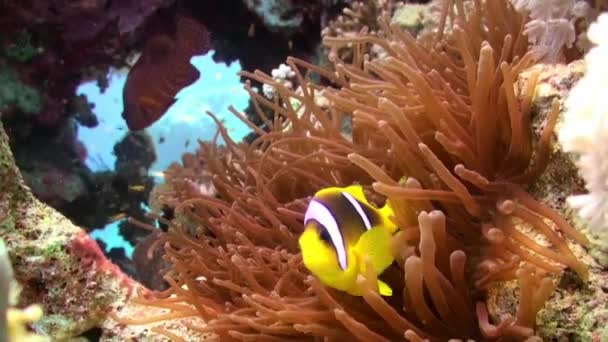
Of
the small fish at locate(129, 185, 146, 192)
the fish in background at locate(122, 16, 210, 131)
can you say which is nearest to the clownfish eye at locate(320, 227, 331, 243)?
the fish in background at locate(122, 16, 210, 131)

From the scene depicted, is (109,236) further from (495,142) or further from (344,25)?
(495,142)

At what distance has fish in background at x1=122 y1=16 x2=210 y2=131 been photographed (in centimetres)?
388

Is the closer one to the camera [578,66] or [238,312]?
[578,66]

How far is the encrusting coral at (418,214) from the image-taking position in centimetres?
148

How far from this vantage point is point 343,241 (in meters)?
1.54

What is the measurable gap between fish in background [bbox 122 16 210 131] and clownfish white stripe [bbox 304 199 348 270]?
254 cm

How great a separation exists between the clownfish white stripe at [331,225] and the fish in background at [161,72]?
2.54 m

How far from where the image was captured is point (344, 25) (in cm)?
376

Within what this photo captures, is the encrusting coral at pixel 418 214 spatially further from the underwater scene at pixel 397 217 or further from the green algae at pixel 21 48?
the green algae at pixel 21 48

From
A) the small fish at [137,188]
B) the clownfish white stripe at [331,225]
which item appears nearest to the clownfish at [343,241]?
the clownfish white stripe at [331,225]

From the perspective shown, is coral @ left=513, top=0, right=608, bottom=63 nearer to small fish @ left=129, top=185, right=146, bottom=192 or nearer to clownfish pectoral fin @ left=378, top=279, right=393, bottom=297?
clownfish pectoral fin @ left=378, top=279, right=393, bottom=297

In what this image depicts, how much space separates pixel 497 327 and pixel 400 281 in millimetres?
366

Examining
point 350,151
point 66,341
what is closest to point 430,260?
point 350,151

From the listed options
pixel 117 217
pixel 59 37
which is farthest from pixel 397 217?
pixel 117 217
